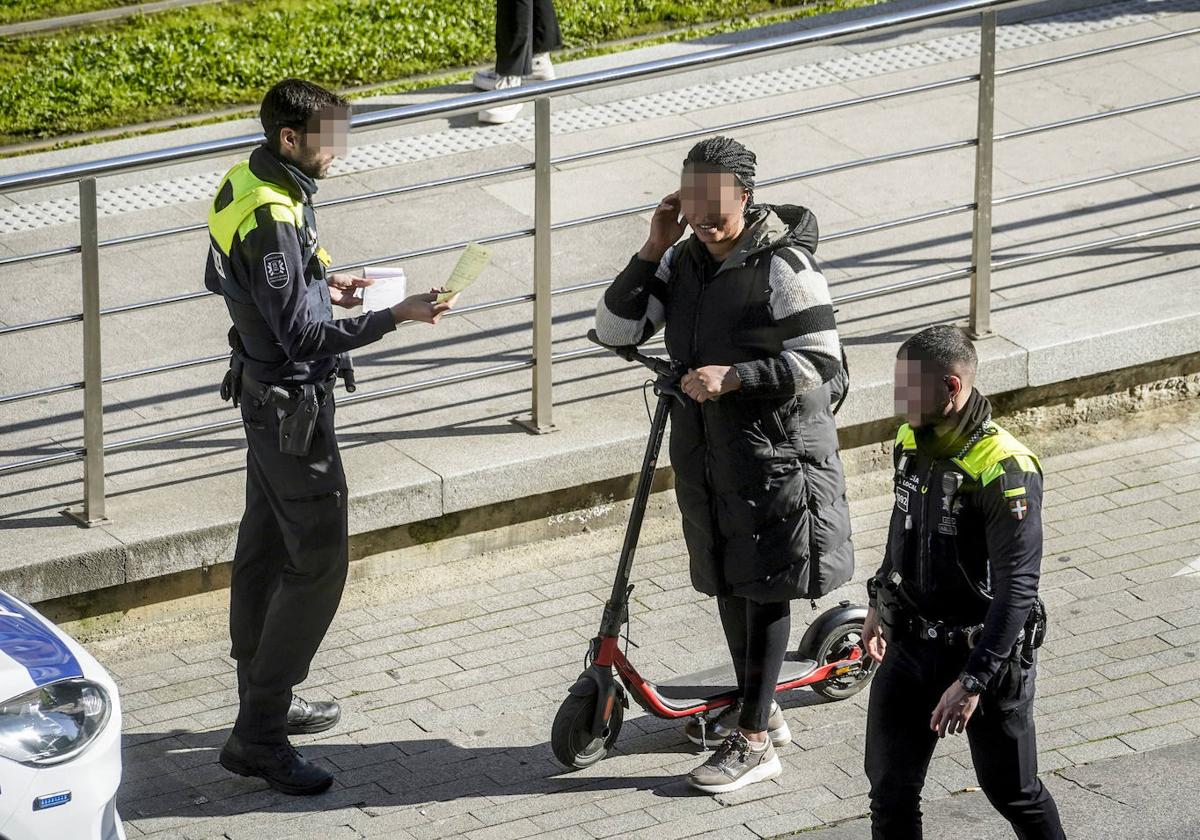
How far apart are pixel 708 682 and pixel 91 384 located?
2.32 metres

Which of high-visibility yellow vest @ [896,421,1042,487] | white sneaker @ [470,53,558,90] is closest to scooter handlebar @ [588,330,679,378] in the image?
high-visibility yellow vest @ [896,421,1042,487]

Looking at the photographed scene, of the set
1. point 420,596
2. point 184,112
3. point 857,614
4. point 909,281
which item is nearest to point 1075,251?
point 909,281

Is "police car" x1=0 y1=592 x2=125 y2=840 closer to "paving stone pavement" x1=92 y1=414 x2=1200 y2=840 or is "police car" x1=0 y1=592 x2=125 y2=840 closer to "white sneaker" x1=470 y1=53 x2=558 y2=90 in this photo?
"paving stone pavement" x1=92 y1=414 x2=1200 y2=840

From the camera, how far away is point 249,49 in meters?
11.3

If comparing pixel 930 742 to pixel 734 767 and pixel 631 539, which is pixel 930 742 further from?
pixel 631 539

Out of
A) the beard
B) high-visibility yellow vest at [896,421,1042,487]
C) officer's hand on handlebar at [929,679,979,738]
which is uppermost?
the beard

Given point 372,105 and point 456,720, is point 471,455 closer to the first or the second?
point 456,720

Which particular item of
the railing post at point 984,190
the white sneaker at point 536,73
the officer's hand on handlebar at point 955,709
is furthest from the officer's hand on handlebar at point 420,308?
the white sneaker at point 536,73

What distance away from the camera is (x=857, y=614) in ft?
20.1

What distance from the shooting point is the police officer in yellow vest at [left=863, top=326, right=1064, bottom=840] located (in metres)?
4.55

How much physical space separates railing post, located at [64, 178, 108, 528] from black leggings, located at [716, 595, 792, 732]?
226cm

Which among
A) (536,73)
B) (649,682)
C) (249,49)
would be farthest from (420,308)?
(249,49)

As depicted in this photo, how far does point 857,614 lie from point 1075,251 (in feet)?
8.92

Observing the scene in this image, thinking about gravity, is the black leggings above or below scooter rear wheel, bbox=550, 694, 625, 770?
above
